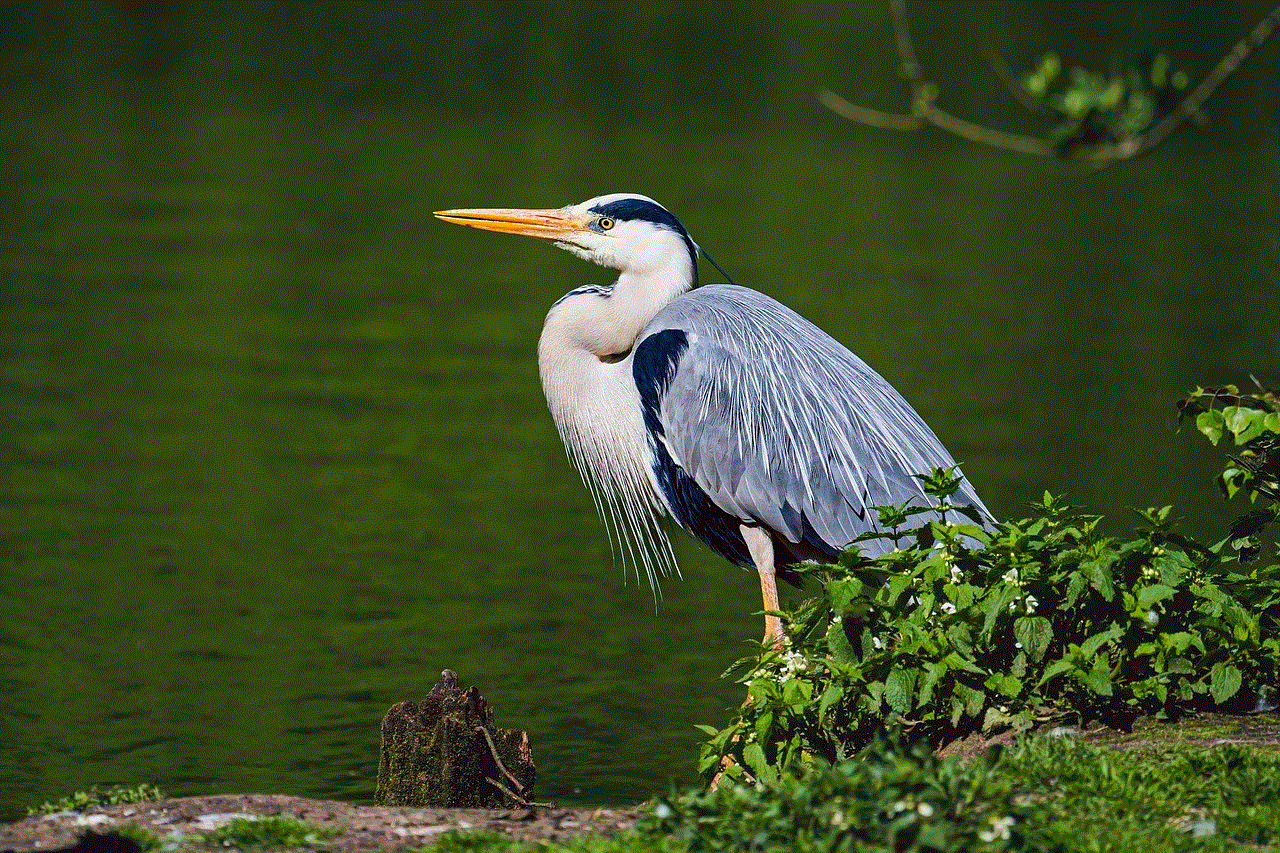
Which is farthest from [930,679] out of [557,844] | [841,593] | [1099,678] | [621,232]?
[621,232]

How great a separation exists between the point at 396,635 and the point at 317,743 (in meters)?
1.40

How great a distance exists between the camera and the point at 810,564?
5500 millimetres

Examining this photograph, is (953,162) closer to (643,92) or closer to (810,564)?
(643,92)

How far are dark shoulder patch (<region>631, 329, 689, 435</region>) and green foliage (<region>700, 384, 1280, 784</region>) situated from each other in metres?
1.86

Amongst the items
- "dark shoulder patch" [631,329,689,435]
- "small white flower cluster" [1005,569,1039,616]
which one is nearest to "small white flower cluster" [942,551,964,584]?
"small white flower cluster" [1005,569,1039,616]

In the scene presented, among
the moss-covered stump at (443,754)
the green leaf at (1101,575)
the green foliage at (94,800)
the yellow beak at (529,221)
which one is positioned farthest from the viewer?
the yellow beak at (529,221)

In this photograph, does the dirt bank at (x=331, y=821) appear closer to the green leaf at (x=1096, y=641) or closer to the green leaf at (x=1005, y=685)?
the green leaf at (x=1005, y=685)

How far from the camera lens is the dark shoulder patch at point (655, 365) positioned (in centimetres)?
724

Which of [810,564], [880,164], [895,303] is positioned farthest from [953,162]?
[810,564]

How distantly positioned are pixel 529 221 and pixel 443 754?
8.39 feet

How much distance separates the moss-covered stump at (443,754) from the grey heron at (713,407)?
98cm

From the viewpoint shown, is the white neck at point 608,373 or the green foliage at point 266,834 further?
the white neck at point 608,373

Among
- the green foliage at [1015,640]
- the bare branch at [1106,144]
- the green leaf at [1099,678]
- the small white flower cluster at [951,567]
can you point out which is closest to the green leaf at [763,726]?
the green foliage at [1015,640]

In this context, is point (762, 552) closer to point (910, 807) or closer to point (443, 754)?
point (443, 754)
